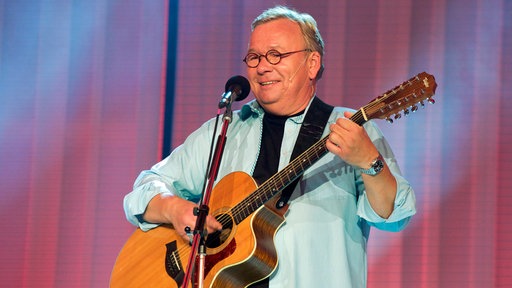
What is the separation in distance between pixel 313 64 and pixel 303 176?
0.45 metres

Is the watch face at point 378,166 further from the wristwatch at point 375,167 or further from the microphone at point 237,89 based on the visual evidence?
the microphone at point 237,89

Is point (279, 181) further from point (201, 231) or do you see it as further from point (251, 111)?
point (251, 111)

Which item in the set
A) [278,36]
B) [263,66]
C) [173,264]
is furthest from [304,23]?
[173,264]

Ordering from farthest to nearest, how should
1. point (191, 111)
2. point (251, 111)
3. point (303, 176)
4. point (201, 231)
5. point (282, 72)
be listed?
point (191, 111)
point (251, 111)
point (282, 72)
point (303, 176)
point (201, 231)

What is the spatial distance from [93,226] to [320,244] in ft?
6.54

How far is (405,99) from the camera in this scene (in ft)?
7.47

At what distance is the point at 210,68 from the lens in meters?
4.05

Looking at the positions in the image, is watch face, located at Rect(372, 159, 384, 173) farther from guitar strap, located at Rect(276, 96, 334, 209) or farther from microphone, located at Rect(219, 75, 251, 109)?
microphone, located at Rect(219, 75, 251, 109)

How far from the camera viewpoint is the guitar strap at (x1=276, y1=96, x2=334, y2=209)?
2.53 metres

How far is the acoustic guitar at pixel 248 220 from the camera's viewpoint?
229 cm

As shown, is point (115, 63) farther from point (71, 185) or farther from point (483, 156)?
point (483, 156)

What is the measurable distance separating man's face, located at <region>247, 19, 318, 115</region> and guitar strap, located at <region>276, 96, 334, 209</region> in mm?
62

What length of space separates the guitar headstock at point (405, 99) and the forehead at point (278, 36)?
52cm

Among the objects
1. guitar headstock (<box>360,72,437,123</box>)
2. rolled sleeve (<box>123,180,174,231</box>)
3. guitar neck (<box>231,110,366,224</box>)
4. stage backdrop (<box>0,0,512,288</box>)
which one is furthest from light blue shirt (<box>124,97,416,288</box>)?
stage backdrop (<box>0,0,512,288</box>)
